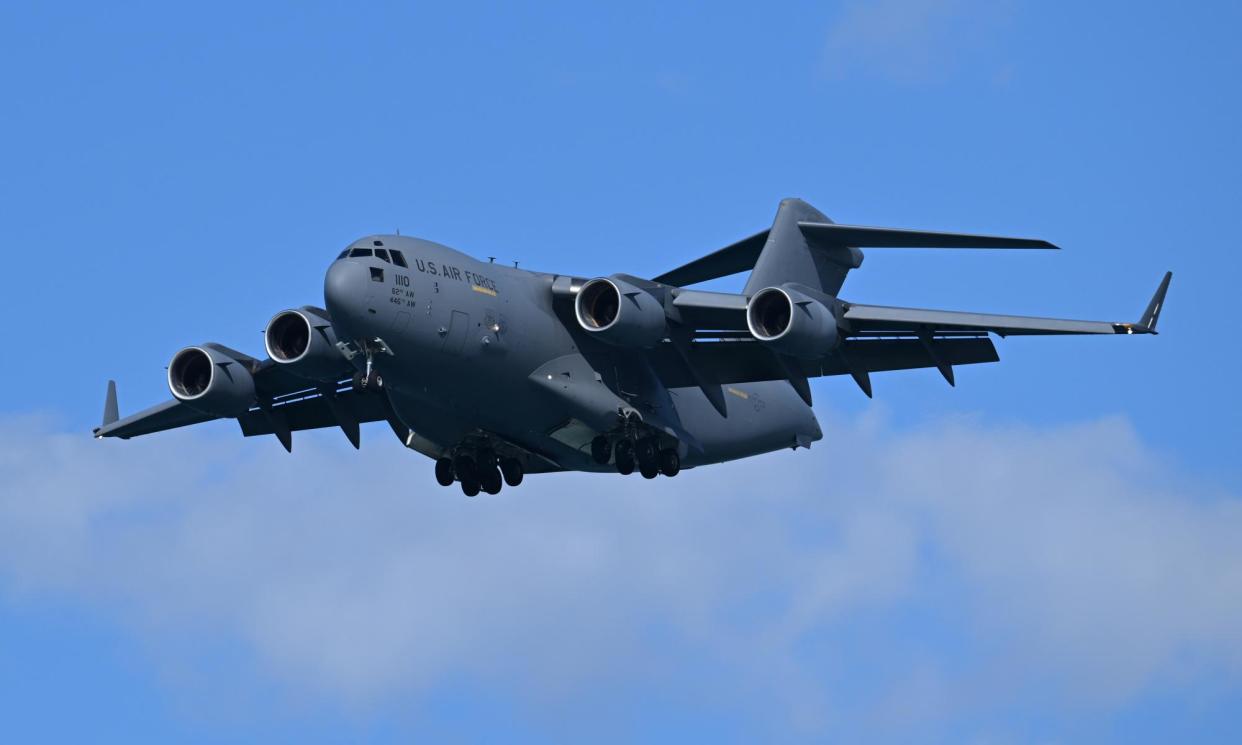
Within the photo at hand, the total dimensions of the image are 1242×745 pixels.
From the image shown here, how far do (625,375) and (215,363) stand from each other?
563 cm

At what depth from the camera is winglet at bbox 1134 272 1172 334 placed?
26625 mm

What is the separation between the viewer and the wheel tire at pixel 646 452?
1134 inches

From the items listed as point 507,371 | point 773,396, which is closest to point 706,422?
point 773,396

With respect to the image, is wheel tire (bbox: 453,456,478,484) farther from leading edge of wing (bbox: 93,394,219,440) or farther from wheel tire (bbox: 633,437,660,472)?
leading edge of wing (bbox: 93,394,219,440)

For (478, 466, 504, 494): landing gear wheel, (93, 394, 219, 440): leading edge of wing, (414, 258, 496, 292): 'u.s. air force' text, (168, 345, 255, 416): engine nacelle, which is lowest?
(478, 466, 504, 494): landing gear wheel

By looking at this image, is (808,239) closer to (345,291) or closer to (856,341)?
(856,341)

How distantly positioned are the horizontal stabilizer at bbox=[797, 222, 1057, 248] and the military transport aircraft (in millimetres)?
33

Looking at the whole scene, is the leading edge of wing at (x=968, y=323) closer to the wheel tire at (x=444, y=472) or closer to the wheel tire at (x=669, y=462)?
the wheel tire at (x=669, y=462)

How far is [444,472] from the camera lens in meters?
29.7

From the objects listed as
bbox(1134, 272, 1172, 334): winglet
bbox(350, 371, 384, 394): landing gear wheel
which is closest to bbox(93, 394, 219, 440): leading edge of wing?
bbox(350, 371, 384, 394): landing gear wheel

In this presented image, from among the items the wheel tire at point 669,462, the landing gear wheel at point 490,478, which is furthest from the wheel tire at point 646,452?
the landing gear wheel at point 490,478

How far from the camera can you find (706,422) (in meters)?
30.3

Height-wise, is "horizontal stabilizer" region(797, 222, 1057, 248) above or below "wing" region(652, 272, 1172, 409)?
above

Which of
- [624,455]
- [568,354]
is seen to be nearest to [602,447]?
[624,455]
